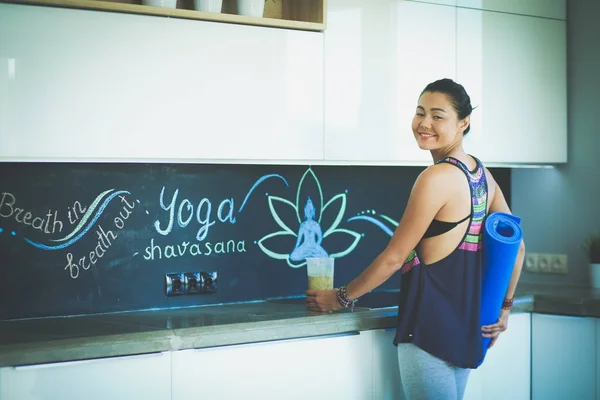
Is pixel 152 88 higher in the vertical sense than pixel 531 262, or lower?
higher

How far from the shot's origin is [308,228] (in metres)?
3.41

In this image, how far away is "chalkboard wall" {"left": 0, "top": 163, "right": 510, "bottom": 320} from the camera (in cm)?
285

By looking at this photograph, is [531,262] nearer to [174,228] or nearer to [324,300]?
[324,300]

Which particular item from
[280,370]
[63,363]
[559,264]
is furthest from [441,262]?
[559,264]

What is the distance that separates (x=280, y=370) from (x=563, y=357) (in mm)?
1198

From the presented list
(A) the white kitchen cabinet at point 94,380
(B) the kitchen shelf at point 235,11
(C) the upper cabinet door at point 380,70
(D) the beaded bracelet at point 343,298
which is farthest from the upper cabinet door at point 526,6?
(A) the white kitchen cabinet at point 94,380

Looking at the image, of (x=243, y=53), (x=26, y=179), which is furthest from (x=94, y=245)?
(x=243, y=53)

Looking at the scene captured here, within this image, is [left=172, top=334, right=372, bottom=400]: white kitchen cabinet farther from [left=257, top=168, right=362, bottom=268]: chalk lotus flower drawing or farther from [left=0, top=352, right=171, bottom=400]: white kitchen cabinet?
[left=257, top=168, right=362, bottom=268]: chalk lotus flower drawing

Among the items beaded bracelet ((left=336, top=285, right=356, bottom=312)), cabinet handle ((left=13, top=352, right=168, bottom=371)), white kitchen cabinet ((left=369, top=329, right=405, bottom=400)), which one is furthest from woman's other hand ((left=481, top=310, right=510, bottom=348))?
cabinet handle ((left=13, top=352, right=168, bottom=371))

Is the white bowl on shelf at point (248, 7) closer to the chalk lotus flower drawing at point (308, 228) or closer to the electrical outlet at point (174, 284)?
the chalk lotus flower drawing at point (308, 228)

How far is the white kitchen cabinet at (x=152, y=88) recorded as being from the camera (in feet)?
8.18

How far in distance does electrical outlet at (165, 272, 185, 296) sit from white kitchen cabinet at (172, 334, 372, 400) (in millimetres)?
562

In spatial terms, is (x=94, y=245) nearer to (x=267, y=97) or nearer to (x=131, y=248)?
(x=131, y=248)

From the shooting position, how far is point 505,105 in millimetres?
3434
